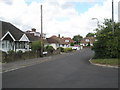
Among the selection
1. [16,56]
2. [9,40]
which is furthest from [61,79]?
[9,40]

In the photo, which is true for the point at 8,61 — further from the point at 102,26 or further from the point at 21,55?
the point at 102,26

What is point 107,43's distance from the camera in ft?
72.8

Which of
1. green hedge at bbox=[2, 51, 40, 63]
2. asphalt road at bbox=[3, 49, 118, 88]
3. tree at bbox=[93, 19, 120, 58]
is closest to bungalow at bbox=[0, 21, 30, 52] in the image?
green hedge at bbox=[2, 51, 40, 63]

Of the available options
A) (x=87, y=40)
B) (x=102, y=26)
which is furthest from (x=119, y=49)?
(x=87, y=40)

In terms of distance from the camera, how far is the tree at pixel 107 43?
2131 centimetres

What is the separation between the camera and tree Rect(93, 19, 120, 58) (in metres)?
21.3

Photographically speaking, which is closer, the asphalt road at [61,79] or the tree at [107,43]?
the asphalt road at [61,79]

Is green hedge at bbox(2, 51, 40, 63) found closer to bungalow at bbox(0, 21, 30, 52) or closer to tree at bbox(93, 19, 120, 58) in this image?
bungalow at bbox(0, 21, 30, 52)

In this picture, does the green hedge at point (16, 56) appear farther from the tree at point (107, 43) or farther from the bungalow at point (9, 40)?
the tree at point (107, 43)

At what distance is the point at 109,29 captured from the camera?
24906 mm

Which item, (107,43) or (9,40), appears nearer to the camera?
(107,43)

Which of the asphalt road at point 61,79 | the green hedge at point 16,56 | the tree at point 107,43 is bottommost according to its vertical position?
the asphalt road at point 61,79

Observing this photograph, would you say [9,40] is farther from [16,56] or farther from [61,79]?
[61,79]

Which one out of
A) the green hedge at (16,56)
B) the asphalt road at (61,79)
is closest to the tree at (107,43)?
the asphalt road at (61,79)
